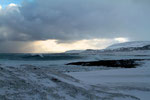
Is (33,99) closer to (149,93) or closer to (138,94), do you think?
(138,94)

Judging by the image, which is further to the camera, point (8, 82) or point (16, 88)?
point (8, 82)

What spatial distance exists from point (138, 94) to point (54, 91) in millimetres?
3760

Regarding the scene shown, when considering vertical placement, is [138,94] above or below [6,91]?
below

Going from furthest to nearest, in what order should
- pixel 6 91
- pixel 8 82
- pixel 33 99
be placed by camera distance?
pixel 8 82
pixel 6 91
pixel 33 99

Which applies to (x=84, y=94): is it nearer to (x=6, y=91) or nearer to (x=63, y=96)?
(x=63, y=96)

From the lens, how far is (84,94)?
576 centimetres

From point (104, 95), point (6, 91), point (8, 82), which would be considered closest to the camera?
point (6, 91)

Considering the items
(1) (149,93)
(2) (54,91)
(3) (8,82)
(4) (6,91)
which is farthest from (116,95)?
(3) (8,82)

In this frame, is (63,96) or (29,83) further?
(29,83)

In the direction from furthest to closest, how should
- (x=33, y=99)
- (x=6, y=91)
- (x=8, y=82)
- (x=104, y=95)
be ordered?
(x=8, y=82) < (x=104, y=95) < (x=6, y=91) < (x=33, y=99)

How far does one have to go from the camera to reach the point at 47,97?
16.8 feet

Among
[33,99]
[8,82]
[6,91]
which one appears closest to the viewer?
[33,99]

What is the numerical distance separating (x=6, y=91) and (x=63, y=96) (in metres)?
2.29

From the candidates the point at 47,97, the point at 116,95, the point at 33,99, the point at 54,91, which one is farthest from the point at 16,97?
the point at 116,95
